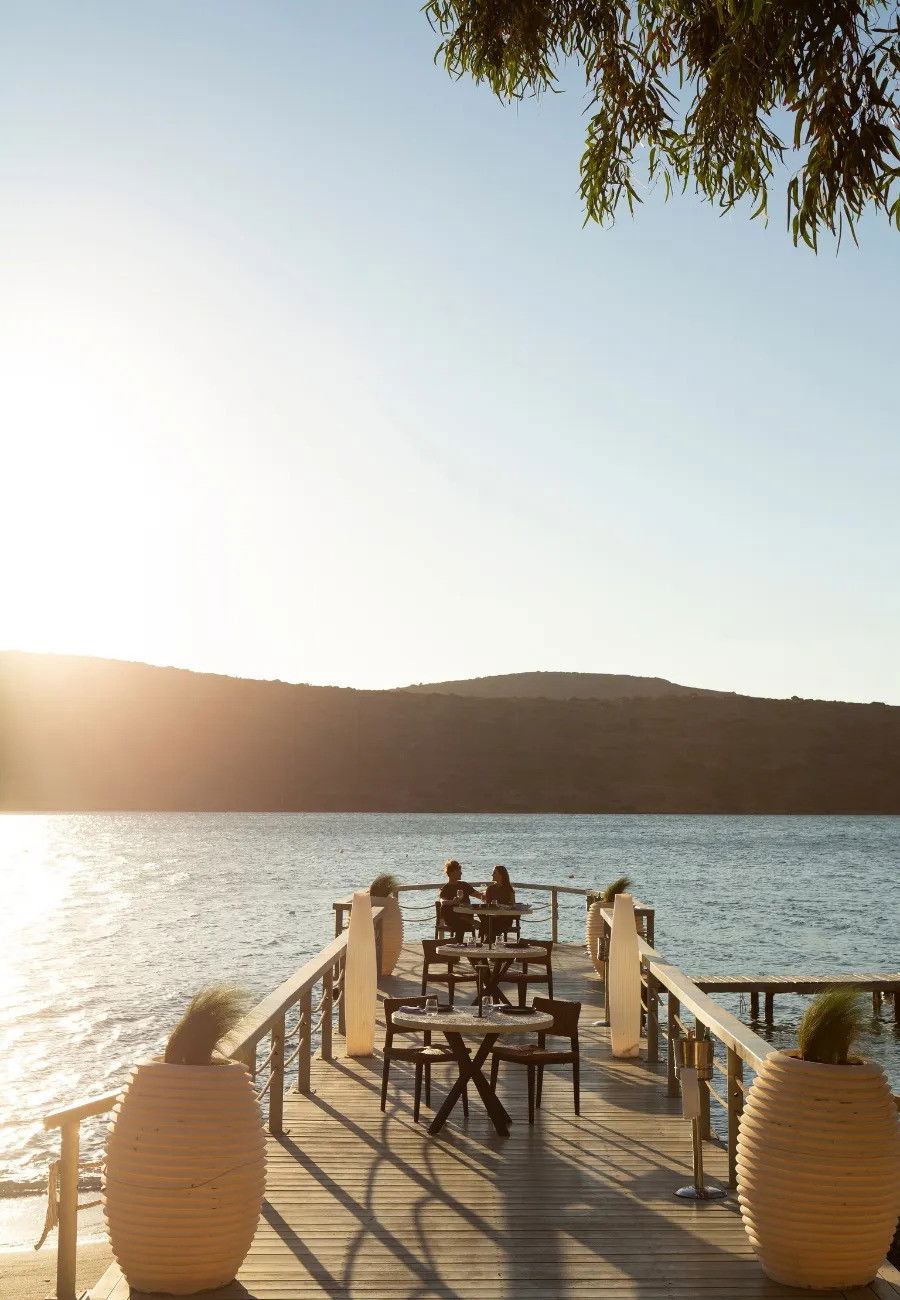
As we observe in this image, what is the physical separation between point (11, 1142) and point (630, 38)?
14.2 meters

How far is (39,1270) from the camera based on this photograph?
1012cm

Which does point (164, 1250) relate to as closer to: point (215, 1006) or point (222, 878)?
Answer: point (215, 1006)

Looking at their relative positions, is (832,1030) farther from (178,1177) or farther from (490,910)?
(490,910)

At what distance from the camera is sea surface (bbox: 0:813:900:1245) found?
22703mm

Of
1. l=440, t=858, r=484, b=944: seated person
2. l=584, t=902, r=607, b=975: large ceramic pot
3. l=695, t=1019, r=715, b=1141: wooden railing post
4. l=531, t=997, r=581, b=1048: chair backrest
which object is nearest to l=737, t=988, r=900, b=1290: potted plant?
l=695, t=1019, r=715, b=1141: wooden railing post

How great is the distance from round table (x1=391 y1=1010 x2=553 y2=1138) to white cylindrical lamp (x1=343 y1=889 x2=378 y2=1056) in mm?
1859

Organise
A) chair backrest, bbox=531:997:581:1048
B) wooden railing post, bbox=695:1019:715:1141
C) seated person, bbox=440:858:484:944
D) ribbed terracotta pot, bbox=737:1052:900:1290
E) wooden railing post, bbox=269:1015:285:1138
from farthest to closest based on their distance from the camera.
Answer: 1. seated person, bbox=440:858:484:944
2. chair backrest, bbox=531:997:581:1048
3. wooden railing post, bbox=269:1015:285:1138
4. wooden railing post, bbox=695:1019:715:1141
5. ribbed terracotta pot, bbox=737:1052:900:1290

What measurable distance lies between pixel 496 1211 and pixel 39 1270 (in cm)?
636

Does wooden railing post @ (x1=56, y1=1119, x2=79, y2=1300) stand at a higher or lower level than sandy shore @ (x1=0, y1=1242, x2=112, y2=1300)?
higher

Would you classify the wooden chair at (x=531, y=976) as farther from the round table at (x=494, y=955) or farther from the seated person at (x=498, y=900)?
the seated person at (x=498, y=900)

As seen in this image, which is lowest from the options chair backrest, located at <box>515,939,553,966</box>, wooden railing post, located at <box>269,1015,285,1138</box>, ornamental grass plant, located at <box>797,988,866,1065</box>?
wooden railing post, located at <box>269,1015,285,1138</box>

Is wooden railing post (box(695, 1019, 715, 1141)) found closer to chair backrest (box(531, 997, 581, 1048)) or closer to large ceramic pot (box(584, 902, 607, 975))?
chair backrest (box(531, 997, 581, 1048))

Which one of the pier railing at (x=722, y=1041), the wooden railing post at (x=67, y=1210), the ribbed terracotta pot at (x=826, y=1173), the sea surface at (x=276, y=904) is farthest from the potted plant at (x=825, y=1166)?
the wooden railing post at (x=67, y=1210)

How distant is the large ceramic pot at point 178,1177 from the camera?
13.3 ft
